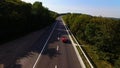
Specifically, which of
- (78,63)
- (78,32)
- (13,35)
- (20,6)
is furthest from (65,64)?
(78,32)

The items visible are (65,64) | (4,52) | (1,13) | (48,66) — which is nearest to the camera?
(48,66)

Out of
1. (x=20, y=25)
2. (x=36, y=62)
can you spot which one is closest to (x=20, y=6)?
(x=20, y=25)

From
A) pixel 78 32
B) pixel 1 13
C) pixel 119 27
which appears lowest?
pixel 78 32

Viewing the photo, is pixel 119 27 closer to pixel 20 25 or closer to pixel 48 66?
pixel 20 25

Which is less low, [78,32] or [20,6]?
[20,6]

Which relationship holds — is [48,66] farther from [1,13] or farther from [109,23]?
[109,23]

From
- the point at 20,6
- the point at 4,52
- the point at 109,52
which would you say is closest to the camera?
the point at 4,52

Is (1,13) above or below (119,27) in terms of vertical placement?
above

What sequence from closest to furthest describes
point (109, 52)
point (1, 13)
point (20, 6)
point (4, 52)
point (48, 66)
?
point (48, 66), point (4, 52), point (1, 13), point (109, 52), point (20, 6)

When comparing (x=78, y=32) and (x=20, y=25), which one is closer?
(x=20, y=25)
